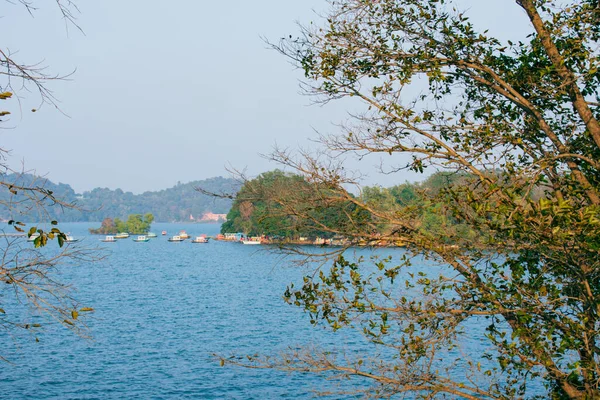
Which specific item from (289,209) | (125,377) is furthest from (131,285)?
(289,209)

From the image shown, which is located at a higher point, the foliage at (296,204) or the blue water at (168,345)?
the foliage at (296,204)

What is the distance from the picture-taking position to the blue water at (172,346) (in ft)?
54.5

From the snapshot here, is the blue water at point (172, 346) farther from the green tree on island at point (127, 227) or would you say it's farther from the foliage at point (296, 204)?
the green tree on island at point (127, 227)

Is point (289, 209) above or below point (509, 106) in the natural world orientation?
below

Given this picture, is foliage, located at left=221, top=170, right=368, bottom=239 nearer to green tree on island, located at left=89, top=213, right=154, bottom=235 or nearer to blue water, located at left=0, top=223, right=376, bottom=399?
blue water, located at left=0, top=223, right=376, bottom=399

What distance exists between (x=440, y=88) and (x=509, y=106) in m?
0.73

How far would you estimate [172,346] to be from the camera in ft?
73.0

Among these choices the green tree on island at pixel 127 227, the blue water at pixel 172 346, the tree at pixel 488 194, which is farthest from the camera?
the green tree on island at pixel 127 227

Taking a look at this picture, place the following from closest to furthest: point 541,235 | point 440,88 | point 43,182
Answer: point 43,182, point 541,235, point 440,88

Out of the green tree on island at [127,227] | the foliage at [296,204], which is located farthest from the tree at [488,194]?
the green tree on island at [127,227]

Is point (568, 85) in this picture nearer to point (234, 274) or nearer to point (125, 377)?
point (125, 377)

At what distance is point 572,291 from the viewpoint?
19.0 ft

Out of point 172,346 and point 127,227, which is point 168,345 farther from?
point 127,227

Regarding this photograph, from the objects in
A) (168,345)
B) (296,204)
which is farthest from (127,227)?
(296,204)
